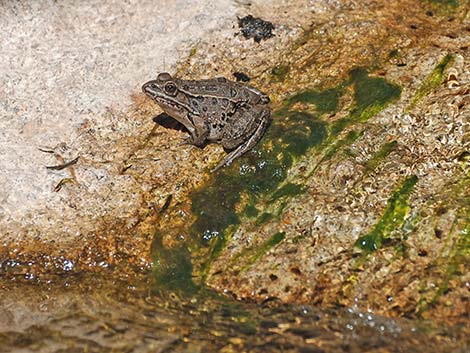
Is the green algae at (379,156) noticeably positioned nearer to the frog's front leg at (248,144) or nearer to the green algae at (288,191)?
the green algae at (288,191)

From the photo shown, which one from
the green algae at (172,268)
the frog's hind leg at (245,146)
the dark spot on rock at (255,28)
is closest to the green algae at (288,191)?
the frog's hind leg at (245,146)

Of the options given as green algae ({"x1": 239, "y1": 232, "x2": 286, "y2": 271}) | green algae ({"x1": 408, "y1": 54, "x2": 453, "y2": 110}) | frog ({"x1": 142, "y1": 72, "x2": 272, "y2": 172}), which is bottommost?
green algae ({"x1": 239, "y1": 232, "x2": 286, "y2": 271})

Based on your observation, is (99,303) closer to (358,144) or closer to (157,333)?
(157,333)

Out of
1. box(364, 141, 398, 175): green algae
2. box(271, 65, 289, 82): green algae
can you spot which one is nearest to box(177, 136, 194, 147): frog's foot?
box(271, 65, 289, 82): green algae

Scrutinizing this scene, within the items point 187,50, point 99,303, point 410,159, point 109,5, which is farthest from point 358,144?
point 109,5

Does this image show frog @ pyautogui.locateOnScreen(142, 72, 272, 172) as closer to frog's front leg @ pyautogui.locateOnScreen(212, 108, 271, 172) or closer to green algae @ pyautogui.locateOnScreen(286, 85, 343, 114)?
frog's front leg @ pyautogui.locateOnScreen(212, 108, 271, 172)

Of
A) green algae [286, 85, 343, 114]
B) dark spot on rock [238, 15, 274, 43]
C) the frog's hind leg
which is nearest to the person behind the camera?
the frog's hind leg
